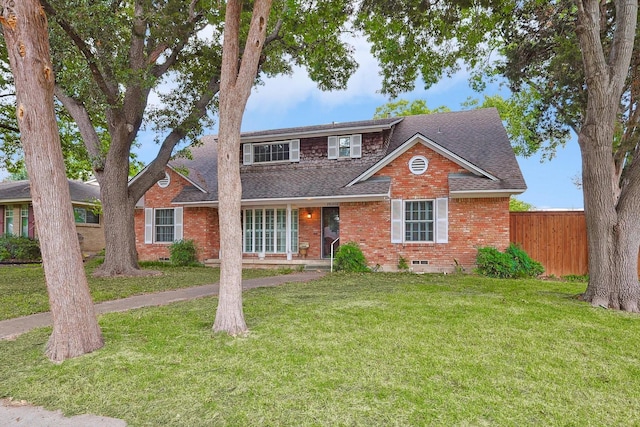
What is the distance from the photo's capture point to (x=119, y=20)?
999 cm

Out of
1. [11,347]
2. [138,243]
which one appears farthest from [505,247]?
[138,243]

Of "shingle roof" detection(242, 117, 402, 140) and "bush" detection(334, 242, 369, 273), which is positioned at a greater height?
"shingle roof" detection(242, 117, 402, 140)

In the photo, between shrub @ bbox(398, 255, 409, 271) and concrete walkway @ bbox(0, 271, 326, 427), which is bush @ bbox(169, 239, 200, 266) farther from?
shrub @ bbox(398, 255, 409, 271)

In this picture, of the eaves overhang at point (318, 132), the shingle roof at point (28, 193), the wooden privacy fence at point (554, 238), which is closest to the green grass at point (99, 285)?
the eaves overhang at point (318, 132)

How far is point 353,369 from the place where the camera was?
154 inches

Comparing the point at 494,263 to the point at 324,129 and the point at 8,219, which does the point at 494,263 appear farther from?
the point at 8,219

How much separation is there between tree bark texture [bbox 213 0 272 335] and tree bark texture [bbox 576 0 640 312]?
6.22m

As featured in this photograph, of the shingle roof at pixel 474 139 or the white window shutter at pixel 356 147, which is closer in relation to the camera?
the shingle roof at pixel 474 139

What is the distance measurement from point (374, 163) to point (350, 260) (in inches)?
155

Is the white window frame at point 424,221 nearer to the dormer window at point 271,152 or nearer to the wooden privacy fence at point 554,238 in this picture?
the wooden privacy fence at point 554,238

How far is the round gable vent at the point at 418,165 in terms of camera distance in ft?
42.3

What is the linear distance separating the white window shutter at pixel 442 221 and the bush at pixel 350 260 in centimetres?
261

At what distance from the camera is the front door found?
49.2ft

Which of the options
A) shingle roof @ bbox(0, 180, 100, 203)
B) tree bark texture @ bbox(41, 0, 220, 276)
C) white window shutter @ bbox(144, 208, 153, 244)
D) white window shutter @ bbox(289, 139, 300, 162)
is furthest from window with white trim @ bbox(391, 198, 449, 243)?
shingle roof @ bbox(0, 180, 100, 203)
